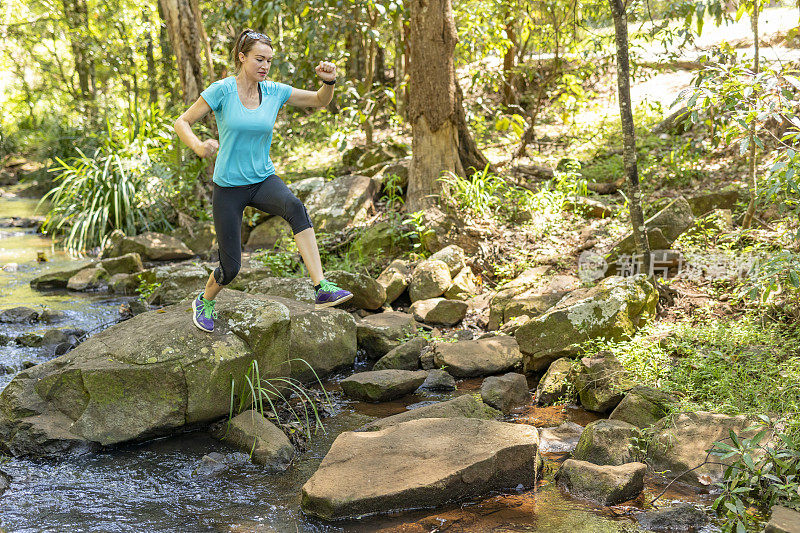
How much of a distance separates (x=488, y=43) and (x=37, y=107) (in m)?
22.7

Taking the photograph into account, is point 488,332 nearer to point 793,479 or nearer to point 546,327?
point 546,327

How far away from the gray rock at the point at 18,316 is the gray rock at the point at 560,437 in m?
5.58

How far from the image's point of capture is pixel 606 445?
155 inches

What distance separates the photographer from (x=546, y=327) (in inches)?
215

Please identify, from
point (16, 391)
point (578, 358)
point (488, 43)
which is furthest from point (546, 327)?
point (488, 43)

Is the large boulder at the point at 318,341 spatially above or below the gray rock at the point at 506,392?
above

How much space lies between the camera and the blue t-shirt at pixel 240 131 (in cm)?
409

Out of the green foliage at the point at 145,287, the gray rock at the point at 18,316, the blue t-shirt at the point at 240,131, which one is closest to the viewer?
the blue t-shirt at the point at 240,131

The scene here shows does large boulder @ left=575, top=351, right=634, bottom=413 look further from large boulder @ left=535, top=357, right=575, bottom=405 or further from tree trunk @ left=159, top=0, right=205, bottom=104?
tree trunk @ left=159, top=0, right=205, bottom=104

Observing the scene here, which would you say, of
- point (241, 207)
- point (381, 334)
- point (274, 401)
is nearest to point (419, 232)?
point (381, 334)

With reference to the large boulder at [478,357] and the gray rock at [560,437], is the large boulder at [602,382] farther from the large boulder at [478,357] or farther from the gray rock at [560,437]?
the large boulder at [478,357]

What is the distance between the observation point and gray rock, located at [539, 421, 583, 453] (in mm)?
4258

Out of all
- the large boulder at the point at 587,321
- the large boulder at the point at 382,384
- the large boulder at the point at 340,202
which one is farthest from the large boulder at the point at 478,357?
the large boulder at the point at 340,202

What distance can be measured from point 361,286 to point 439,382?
1.82 meters
